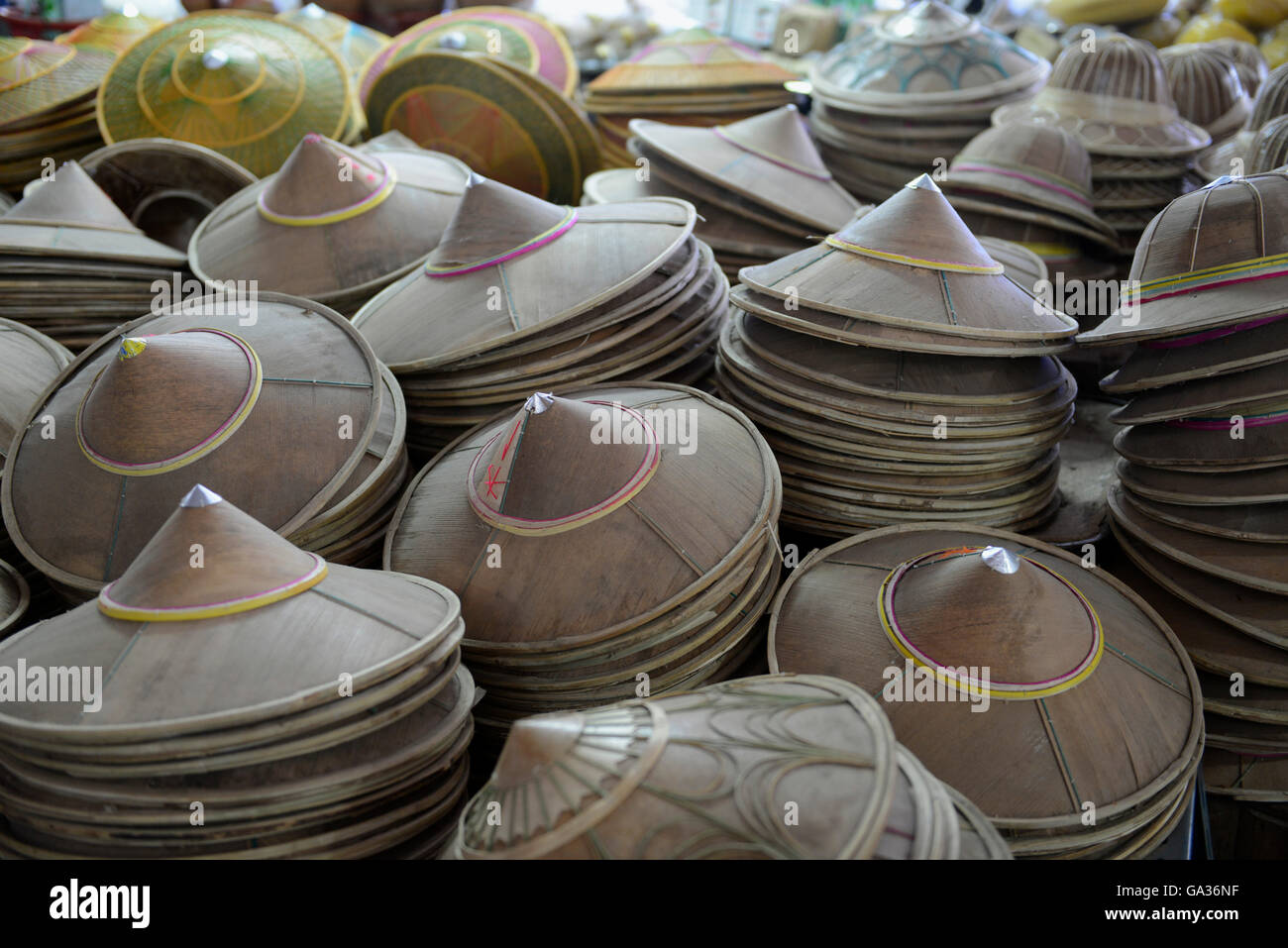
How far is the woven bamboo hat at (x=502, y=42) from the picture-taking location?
17.7 ft

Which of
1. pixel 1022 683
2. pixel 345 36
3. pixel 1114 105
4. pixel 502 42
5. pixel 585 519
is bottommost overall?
pixel 1022 683

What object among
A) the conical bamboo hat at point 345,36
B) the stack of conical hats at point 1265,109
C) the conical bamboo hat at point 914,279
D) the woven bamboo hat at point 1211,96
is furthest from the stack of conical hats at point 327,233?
the woven bamboo hat at point 1211,96

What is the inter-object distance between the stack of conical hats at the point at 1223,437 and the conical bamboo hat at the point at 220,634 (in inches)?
74.8

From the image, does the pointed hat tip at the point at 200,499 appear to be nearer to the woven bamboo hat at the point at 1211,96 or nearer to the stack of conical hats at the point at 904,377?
the stack of conical hats at the point at 904,377

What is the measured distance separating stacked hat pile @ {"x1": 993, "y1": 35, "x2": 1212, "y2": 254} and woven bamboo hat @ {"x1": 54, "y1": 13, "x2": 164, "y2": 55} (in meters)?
4.60

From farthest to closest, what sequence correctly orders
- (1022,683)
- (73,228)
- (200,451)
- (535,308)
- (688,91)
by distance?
(688,91) < (73,228) < (535,308) < (200,451) < (1022,683)

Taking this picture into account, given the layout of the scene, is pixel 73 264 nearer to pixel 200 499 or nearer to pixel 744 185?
pixel 200 499

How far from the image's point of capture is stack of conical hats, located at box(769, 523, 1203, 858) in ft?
6.77

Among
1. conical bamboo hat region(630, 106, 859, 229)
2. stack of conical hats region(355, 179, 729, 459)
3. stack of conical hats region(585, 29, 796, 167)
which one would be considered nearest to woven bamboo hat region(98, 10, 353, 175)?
stack of conical hats region(585, 29, 796, 167)

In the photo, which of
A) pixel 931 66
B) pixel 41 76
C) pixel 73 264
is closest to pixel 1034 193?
pixel 931 66

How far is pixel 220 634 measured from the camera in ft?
6.13

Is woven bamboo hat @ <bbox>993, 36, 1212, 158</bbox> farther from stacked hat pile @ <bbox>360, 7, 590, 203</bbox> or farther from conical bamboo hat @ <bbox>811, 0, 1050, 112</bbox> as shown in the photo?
stacked hat pile @ <bbox>360, 7, 590, 203</bbox>

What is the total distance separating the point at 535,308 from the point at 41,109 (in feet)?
10.9
